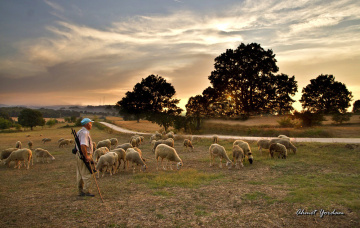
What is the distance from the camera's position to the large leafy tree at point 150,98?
53625mm

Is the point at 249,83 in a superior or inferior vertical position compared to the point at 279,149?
superior

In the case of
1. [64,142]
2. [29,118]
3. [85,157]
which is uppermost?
[29,118]

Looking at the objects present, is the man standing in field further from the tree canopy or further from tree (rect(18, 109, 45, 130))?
tree (rect(18, 109, 45, 130))

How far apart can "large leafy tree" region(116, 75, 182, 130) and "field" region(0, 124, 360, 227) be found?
39907 mm

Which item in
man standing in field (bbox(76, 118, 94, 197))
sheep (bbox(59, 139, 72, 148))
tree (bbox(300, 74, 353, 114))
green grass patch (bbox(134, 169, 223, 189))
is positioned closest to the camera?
man standing in field (bbox(76, 118, 94, 197))

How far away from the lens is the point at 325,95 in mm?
50688

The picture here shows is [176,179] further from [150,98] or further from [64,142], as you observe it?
[150,98]

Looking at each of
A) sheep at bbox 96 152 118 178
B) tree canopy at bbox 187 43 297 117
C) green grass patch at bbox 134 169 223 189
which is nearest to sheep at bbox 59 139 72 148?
sheep at bbox 96 152 118 178

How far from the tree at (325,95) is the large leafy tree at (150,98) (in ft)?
97.9

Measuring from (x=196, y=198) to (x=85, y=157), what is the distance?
445 cm

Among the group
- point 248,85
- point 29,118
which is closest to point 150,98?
point 248,85

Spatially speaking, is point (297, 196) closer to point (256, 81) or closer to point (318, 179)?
point (318, 179)

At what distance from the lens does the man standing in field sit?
8.55 meters

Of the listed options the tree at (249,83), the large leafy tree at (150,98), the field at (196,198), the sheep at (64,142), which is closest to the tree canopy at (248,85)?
the tree at (249,83)
